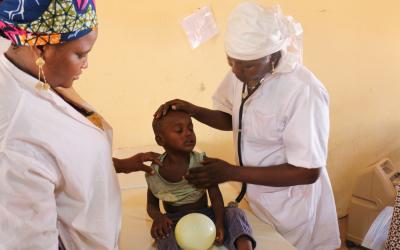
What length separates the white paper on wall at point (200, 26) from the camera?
7.15ft

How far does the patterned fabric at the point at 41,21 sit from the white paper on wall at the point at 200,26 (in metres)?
1.38

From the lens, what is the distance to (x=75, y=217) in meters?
0.93

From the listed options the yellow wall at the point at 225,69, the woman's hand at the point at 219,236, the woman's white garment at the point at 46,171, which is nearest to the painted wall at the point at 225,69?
the yellow wall at the point at 225,69

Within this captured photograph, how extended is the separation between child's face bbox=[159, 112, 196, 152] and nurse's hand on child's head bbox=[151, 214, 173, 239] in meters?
0.27

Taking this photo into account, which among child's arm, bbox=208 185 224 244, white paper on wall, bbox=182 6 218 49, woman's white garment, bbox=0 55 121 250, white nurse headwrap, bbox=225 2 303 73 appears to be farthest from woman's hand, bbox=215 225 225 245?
white paper on wall, bbox=182 6 218 49

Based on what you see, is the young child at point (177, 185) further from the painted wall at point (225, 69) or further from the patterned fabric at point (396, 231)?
the patterned fabric at point (396, 231)

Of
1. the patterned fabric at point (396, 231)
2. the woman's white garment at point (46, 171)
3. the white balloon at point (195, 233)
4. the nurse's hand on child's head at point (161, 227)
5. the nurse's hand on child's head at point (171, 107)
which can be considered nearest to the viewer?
the woman's white garment at point (46, 171)

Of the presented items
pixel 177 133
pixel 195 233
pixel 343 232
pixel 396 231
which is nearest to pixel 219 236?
pixel 195 233

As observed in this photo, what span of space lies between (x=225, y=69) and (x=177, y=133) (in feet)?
3.24

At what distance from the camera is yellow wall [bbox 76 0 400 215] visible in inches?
84.0

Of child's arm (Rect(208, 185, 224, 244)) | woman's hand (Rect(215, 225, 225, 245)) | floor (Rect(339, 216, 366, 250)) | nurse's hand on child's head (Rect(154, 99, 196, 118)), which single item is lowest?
floor (Rect(339, 216, 366, 250))

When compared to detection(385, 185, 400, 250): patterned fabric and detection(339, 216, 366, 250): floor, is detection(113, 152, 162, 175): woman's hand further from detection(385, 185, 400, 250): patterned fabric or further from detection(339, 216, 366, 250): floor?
detection(339, 216, 366, 250): floor

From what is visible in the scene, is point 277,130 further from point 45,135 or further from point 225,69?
point 225,69

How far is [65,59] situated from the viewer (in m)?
0.86
